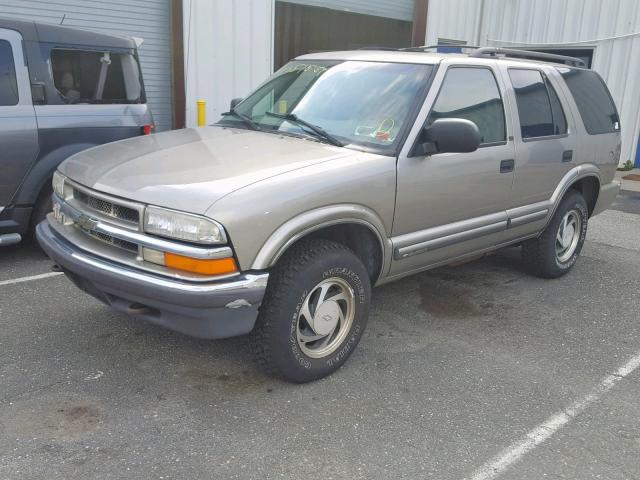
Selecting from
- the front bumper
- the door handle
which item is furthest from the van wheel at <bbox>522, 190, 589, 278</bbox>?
the front bumper

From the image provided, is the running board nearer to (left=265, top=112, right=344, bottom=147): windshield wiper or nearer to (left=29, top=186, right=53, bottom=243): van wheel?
(left=29, top=186, right=53, bottom=243): van wheel

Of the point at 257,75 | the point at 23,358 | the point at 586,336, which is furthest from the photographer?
the point at 257,75

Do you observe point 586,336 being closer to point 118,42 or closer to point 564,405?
point 564,405

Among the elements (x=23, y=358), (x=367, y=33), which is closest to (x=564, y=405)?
(x=23, y=358)

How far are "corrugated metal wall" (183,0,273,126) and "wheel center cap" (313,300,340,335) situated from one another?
6.69m

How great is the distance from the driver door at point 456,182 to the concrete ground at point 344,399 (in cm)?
65

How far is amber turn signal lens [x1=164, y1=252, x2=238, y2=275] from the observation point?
9.71 feet

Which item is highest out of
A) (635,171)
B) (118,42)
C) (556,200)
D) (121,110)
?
(118,42)

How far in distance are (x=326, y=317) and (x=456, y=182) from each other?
133 centimetres

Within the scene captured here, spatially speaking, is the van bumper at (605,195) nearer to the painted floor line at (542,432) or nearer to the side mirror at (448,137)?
the painted floor line at (542,432)

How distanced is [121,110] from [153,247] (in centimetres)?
329

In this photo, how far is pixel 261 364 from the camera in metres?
3.38

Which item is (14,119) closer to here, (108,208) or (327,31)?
(108,208)

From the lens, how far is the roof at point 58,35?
5.17m
